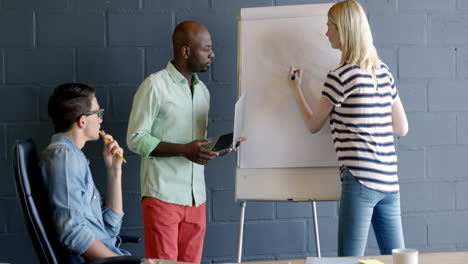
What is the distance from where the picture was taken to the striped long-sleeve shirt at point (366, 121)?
2.27 m

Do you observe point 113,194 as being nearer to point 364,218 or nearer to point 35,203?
point 35,203

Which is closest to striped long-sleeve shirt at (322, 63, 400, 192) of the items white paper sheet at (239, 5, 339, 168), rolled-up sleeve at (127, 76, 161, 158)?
white paper sheet at (239, 5, 339, 168)

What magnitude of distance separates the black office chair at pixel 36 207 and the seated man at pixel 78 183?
24 mm

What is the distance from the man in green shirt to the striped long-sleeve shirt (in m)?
0.60

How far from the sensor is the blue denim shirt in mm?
1729

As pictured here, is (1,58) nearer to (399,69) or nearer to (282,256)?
(282,256)

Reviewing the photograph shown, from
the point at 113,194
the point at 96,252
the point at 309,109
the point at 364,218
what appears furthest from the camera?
the point at 309,109

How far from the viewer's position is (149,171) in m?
2.56

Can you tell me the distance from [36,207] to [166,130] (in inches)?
37.7

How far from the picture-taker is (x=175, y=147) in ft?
8.12

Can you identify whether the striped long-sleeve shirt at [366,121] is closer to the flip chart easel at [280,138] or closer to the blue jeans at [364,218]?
the blue jeans at [364,218]

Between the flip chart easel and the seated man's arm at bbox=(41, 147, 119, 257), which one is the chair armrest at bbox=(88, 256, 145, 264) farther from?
the flip chart easel

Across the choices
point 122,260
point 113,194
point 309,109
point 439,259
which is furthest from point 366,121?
point 122,260

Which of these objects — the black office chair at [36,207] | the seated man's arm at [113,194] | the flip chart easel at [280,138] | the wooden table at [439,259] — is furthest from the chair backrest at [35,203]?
the flip chart easel at [280,138]
